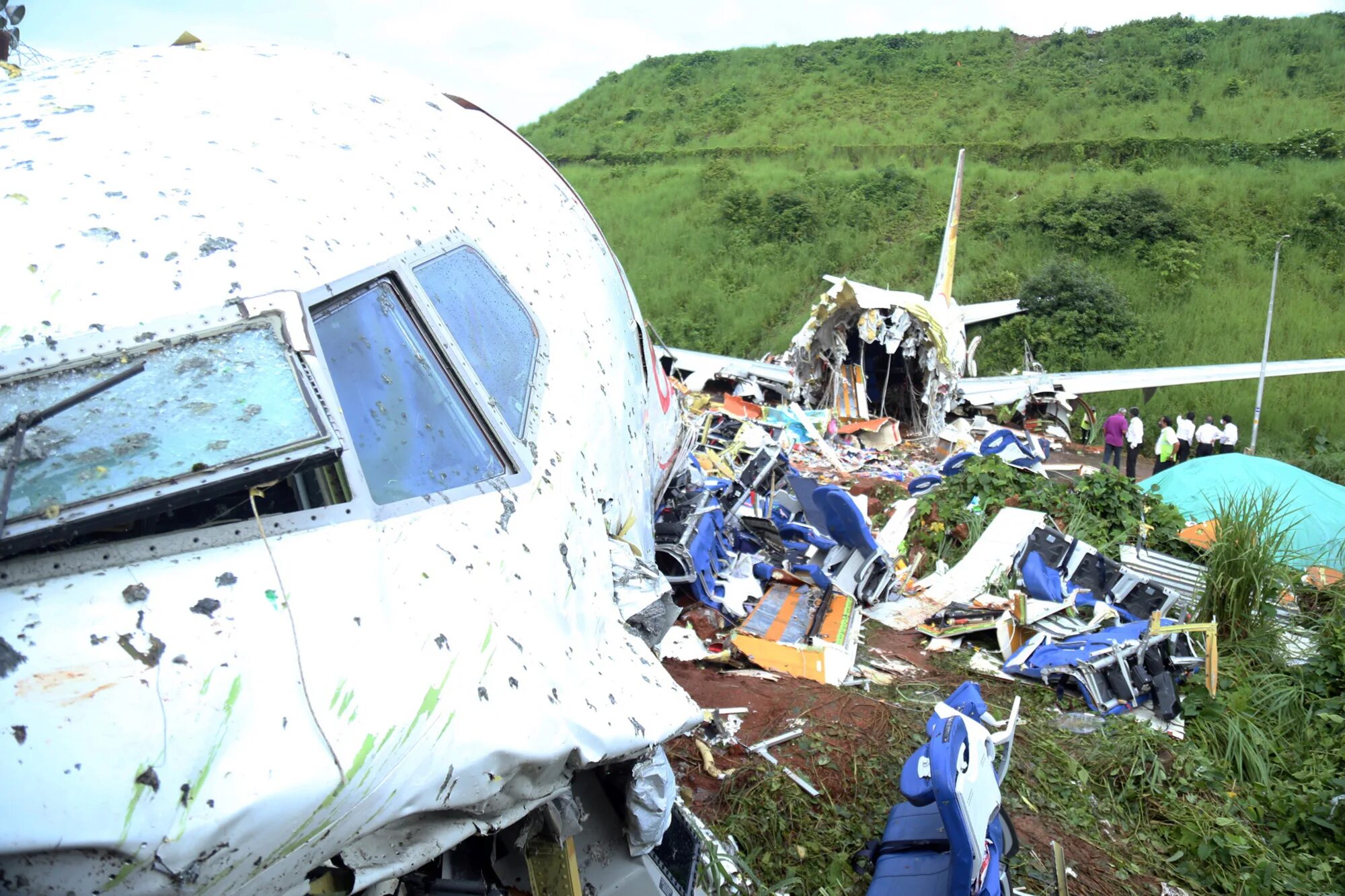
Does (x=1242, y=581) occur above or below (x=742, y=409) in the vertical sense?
above

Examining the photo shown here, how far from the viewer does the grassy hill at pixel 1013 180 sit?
23250 mm

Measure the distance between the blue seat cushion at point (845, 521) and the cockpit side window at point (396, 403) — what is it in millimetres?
4909

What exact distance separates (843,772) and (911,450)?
12309 millimetres

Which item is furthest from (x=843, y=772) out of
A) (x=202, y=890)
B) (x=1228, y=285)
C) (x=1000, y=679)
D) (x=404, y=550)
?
(x=1228, y=285)

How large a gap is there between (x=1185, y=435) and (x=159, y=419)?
59.0 ft

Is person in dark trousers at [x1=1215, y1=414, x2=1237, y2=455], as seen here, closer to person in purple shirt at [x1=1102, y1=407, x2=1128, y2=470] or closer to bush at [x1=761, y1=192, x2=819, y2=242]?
person in purple shirt at [x1=1102, y1=407, x2=1128, y2=470]

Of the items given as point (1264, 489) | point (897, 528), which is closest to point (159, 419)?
point (897, 528)

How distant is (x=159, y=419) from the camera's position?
79.7 inches

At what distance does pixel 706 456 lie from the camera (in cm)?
1133

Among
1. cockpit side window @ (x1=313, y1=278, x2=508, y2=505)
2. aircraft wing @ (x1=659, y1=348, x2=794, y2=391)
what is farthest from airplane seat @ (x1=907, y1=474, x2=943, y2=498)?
cockpit side window @ (x1=313, y1=278, x2=508, y2=505)

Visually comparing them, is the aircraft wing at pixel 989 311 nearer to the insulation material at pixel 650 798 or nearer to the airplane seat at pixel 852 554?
the airplane seat at pixel 852 554

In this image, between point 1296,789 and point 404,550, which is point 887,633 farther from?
point 404,550

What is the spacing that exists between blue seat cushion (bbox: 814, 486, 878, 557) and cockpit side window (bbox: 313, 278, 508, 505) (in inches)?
193

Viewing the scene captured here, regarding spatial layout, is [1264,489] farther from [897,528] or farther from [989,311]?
[989,311]
